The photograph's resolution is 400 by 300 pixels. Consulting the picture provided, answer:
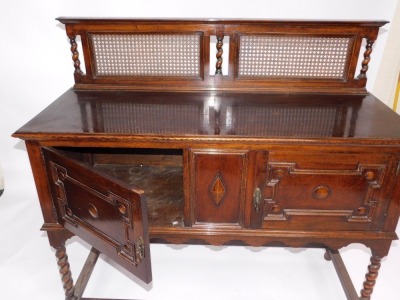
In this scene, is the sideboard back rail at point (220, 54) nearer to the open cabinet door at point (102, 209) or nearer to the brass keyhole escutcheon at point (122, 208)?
the open cabinet door at point (102, 209)

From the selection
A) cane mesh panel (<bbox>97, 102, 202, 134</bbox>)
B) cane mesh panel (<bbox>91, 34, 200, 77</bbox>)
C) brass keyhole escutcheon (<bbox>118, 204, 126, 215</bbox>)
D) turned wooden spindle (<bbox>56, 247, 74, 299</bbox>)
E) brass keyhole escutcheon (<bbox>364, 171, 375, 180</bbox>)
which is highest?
cane mesh panel (<bbox>91, 34, 200, 77</bbox>)

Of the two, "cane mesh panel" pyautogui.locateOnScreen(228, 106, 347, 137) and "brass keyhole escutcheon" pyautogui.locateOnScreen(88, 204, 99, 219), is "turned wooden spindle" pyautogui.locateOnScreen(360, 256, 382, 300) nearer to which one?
"cane mesh panel" pyautogui.locateOnScreen(228, 106, 347, 137)

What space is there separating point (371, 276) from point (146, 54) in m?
1.74

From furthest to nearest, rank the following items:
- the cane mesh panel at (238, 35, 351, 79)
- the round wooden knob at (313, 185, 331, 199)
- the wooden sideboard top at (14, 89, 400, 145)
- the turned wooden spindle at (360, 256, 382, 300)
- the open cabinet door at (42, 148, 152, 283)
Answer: the cane mesh panel at (238, 35, 351, 79)
the turned wooden spindle at (360, 256, 382, 300)
the round wooden knob at (313, 185, 331, 199)
the wooden sideboard top at (14, 89, 400, 145)
the open cabinet door at (42, 148, 152, 283)

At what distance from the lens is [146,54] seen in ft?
6.93

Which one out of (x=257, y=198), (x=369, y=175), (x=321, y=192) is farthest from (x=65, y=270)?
(x=369, y=175)

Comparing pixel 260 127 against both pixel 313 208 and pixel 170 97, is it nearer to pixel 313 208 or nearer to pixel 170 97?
pixel 313 208

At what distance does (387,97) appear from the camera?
2.45 m

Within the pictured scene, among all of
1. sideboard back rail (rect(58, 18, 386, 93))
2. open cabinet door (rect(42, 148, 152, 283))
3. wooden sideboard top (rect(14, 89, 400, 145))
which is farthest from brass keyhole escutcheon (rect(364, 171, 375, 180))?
open cabinet door (rect(42, 148, 152, 283))

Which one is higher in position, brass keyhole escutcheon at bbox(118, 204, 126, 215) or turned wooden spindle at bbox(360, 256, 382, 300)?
brass keyhole escutcheon at bbox(118, 204, 126, 215)

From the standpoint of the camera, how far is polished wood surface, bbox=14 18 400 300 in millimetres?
1594

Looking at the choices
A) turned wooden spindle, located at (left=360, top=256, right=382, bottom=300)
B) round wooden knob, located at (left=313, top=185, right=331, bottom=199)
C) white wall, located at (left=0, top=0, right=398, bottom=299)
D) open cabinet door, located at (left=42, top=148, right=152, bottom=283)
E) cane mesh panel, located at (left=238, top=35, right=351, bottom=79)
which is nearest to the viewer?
open cabinet door, located at (left=42, top=148, right=152, bottom=283)

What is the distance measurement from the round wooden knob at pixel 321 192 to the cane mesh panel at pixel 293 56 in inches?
28.2

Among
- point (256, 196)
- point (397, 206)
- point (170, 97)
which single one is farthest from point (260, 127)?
point (397, 206)
